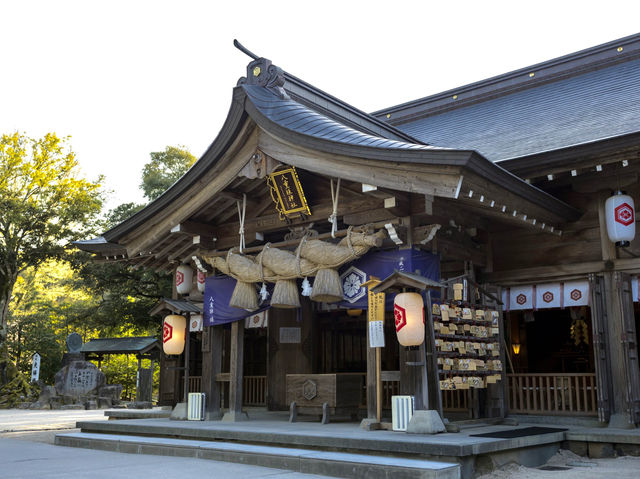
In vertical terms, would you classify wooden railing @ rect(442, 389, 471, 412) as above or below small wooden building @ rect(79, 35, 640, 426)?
below

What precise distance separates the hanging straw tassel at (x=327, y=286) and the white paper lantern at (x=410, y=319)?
115 centimetres

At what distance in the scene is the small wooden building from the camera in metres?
8.25

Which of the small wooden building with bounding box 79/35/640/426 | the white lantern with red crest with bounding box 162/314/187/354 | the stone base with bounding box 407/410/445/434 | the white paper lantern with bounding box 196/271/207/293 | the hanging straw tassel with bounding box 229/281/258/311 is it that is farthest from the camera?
the white paper lantern with bounding box 196/271/207/293

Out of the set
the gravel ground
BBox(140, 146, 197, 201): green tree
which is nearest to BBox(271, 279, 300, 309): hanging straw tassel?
the gravel ground

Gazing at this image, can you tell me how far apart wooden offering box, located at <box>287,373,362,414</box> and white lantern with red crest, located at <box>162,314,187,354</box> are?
93.2 inches

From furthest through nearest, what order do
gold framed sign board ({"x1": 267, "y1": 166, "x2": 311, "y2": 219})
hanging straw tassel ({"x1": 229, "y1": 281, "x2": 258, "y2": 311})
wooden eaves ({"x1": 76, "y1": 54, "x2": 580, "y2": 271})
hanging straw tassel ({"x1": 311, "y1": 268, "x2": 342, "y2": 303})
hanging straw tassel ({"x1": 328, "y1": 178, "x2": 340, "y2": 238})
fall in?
hanging straw tassel ({"x1": 229, "y1": 281, "x2": 258, "y2": 311}) → gold framed sign board ({"x1": 267, "y1": 166, "x2": 311, "y2": 219}) → hanging straw tassel ({"x1": 328, "y1": 178, "x2": 340, "y2": 238}) → hanging straw tassel ({"x1": 311, "y1": 268, "x2": 342, "y2": 303}) → wooden eaves ({"x1": 76, "y1": 54, "x2": 580, "y2": 271})

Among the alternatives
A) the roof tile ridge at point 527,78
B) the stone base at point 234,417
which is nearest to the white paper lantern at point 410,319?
the stone base at point 234,417

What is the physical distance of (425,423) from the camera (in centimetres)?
741

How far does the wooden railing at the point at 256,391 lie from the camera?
45.3ft

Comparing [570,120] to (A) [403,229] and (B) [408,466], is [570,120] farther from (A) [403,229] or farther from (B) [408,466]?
(B) [408,466]

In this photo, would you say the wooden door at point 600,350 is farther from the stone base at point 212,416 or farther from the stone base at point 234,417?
the stone base at point 212,416

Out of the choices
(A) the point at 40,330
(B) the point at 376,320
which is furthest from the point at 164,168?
(B) the point at 376,320

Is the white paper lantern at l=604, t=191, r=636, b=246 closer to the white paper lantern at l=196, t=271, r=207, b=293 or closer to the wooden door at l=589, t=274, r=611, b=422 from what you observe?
the wooden door at l=589, t=274, r=611, b=422

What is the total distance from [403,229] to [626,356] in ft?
12.2
